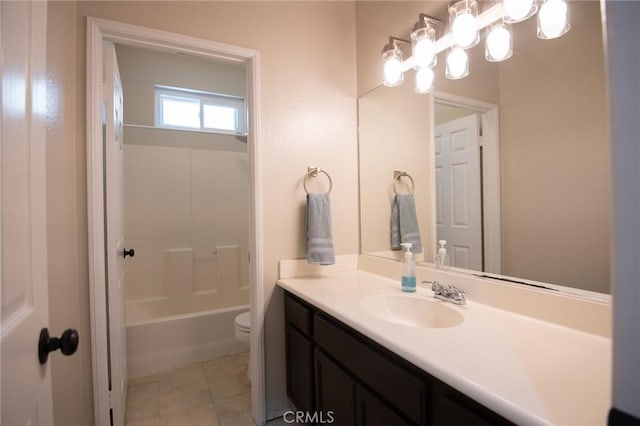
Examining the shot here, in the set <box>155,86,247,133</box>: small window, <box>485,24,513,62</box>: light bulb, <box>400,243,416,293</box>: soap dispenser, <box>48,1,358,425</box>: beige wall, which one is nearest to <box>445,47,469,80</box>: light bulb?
<box>485,24,513,62</box>: light bulb

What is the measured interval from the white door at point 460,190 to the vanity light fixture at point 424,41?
0.30 metres

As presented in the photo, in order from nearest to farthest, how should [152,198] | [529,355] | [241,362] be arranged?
[529,355] < [241,362] < [152,198]

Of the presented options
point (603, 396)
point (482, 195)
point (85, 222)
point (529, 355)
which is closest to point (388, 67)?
point (482, 195)

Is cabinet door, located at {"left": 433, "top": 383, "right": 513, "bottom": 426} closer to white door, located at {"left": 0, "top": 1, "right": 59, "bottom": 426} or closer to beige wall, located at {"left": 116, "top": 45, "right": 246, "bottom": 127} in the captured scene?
white door, located at {"left": 0, "top": 1, "right": 59, "bottom": 426}

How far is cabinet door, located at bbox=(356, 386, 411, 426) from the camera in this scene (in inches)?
35.4

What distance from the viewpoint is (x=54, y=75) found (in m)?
1.06

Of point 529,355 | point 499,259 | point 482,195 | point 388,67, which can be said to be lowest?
point 529,355

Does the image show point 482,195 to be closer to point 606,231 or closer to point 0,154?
point 606,231

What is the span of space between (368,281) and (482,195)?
0.71m

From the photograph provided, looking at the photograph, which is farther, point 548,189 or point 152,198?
point 152,198

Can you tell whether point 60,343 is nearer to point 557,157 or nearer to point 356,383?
point 356,383

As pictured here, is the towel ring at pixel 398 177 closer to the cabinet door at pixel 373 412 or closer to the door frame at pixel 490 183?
the door frame at pixel 490 183

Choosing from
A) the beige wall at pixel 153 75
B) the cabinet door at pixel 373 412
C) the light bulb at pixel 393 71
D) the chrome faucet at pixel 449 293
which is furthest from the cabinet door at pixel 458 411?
the beige wall at pixel 153 75

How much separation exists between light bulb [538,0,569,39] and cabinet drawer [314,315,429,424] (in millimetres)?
1175
